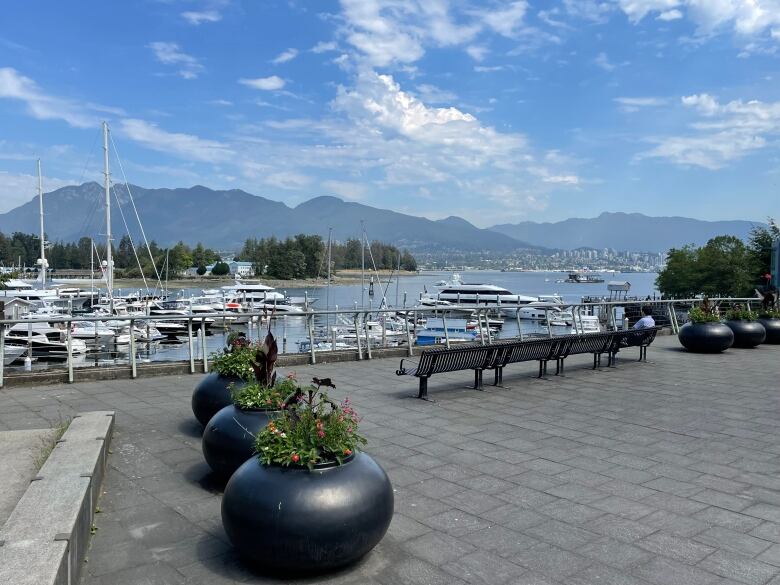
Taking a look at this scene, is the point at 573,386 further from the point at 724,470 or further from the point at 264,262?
the point at 264,262

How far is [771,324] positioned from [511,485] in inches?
666

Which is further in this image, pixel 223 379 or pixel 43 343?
pixel 43 343

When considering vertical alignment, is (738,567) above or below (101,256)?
below

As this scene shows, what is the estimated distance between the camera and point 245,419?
6066 mm

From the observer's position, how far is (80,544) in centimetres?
454

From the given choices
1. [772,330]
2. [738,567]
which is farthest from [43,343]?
[772,330]

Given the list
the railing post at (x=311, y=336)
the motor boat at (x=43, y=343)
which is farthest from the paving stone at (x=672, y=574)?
the motor boat at (x=43, y=343)

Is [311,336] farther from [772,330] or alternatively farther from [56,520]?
[772,330]

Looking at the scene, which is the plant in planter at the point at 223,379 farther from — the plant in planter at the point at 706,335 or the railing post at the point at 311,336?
the plant in planter at the point at 706,335

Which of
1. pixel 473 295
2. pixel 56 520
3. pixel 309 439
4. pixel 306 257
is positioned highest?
pixel 306 257

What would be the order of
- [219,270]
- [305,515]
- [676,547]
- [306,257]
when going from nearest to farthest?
[305,515], [676,547], [306,257], [219,270]

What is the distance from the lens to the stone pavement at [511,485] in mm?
4660

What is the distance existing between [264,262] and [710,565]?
153 m

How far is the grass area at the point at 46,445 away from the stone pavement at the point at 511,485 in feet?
2.12
